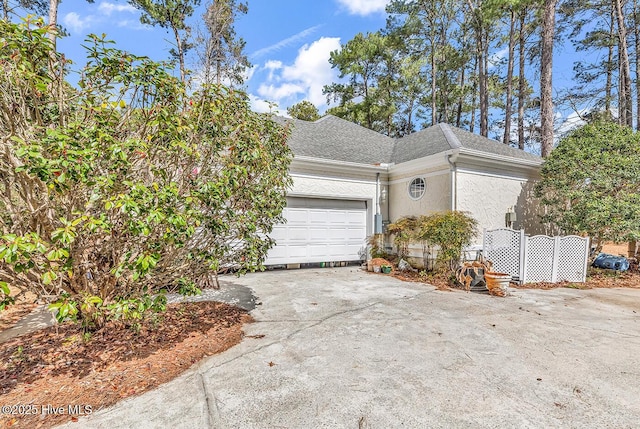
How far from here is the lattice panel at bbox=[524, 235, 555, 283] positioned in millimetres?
7545

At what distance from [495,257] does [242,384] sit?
738 cm

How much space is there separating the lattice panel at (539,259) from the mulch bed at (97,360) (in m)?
7.10

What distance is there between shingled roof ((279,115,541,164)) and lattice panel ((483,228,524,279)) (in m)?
2.87

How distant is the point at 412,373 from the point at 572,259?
7483 millimetres

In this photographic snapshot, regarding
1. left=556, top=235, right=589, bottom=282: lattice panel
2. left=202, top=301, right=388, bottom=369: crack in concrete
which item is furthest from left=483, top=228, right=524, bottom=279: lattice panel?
left=202, top=301, right=388, bottom=369: crack in concrete

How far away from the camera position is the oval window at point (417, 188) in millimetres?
9391

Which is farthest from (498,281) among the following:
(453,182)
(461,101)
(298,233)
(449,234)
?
(461,101)

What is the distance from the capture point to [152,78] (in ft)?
11.2

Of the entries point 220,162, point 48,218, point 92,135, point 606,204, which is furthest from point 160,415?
point 606,204

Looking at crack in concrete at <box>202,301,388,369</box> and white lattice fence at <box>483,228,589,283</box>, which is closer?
crack in concrete at <box>202,301,388,369</box>

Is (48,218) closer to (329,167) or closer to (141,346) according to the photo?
(141,346)

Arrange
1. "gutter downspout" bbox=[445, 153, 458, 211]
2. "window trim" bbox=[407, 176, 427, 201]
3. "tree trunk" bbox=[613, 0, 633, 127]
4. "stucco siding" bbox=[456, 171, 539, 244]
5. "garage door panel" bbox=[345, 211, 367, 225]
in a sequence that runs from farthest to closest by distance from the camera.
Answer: "tree trunk" bbox=[613, 0, 633, 127], "garage door panel" bbox=[345, 211, 367, 225], "window trim" bbox=[407, 176, 427, 201], "stucco siding" bbox=[456, 171, 539, 244], "gutter downspout" bbox=[445, 153, 458, 211]

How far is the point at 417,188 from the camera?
961 cm

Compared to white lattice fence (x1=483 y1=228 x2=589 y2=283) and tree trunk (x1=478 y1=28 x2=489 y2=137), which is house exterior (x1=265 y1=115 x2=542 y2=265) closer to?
white lattice fence (x1=483 y1=228 x2=589 y2=283)
